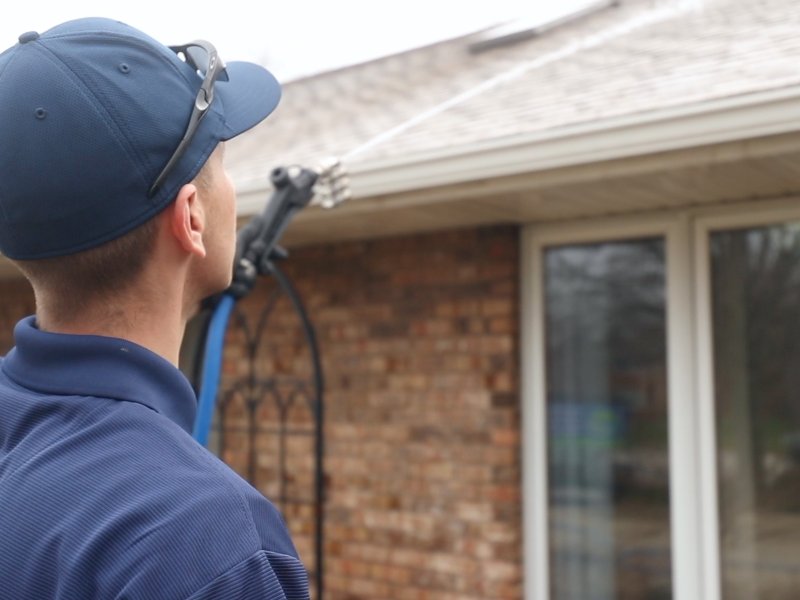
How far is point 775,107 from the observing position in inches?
136

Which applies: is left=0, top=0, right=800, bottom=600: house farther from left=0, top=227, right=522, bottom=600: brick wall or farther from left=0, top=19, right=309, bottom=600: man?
left=0, top=19, right=309, bottom=600: man

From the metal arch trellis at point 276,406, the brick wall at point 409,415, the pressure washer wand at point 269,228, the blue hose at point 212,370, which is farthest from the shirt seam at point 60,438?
the metal arch trellis at point 276,406

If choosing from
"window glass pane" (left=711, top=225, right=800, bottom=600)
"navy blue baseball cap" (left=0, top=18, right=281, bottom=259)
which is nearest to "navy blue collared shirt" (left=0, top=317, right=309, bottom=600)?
"navy blue baseball cap" (left=0, top=18, right=281, bottom=259)

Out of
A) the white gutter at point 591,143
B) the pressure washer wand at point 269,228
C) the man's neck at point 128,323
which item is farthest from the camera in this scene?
the white gutter at point 591,143

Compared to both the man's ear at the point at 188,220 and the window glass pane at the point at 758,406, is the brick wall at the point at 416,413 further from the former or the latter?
the man's ear at the point at 188,220

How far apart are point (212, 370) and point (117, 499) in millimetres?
1880

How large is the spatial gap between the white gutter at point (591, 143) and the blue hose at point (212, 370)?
4.22ft

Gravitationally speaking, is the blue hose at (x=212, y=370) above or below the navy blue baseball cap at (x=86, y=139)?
below

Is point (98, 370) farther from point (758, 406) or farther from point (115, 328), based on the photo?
point (758, 406)

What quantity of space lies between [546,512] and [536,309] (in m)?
0.96

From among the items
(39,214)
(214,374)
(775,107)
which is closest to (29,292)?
(214,374)

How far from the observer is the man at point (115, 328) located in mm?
1022

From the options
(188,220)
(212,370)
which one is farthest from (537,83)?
(188,220)

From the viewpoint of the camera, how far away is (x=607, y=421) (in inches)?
200
